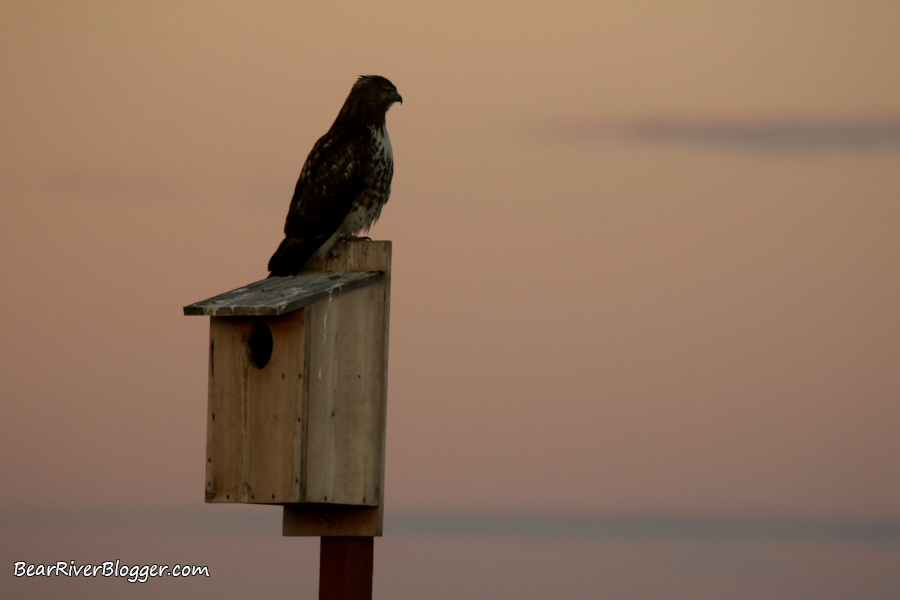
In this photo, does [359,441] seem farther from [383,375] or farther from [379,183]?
[379,183]

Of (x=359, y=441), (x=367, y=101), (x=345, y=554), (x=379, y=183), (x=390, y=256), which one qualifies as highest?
(x=367, y=101)

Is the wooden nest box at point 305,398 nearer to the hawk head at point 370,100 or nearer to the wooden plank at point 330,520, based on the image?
the wooden plank at point 330,520

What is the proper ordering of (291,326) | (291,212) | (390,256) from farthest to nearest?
(291,212), (390,256), (291,326)

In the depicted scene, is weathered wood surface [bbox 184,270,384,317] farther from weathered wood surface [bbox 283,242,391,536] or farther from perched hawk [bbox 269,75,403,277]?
perched hawk [bbox 269,75,403,277]

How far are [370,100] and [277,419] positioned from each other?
225cm

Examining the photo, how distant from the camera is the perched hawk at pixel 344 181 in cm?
685

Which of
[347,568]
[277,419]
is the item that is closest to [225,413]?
[277,419]

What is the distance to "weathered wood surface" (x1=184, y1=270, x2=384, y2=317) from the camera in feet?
19.9

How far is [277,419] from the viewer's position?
6.08 m

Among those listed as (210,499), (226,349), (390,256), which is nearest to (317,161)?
(390,256)

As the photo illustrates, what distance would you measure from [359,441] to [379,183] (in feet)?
5.29

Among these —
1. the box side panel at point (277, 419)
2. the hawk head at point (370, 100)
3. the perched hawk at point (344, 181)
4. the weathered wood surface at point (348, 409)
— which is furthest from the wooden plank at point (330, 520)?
the hawk head at point (370, 100)

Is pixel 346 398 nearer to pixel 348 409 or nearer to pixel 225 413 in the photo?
pixel 348 409

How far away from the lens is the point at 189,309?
6316 millimetres
